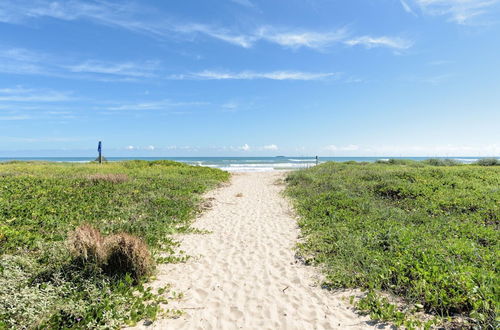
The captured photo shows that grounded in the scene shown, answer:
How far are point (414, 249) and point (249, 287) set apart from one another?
4.23 metres

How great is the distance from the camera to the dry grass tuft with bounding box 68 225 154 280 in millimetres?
5754

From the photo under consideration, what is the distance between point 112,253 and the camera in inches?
229

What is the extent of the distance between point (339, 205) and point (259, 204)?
4.88 m

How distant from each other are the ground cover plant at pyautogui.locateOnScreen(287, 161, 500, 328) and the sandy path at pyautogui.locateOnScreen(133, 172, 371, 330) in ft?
1.94

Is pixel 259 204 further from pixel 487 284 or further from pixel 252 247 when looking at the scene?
pixel 487 284

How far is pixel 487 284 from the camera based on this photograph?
4719 millimetres

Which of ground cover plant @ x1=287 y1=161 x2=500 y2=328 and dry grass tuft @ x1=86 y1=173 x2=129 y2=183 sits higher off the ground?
dry grass tuft @ x1=86 y1=173 x2=129 y2=183

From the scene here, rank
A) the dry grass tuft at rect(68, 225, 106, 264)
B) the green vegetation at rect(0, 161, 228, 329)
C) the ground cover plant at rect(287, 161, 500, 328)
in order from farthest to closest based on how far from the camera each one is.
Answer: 1. the dry grass tuft at rect(68, 225, 106, 264)
2. the ground cover plant at rect(287, 161, 500, 328)
3. the green vegetation at rect(0, 161, 228, 329)

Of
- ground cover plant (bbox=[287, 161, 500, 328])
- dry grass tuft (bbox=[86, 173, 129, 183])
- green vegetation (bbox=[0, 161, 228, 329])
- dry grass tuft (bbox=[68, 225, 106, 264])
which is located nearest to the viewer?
green vegetation (bbox=[0, 161, 228, 329])

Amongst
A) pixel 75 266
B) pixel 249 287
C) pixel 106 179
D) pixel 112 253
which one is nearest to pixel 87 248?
pixel 75 266

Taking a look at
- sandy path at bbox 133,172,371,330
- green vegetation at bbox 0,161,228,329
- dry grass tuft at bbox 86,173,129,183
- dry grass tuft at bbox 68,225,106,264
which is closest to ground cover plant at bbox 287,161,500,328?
sandy path at bbox 133,172,371,330

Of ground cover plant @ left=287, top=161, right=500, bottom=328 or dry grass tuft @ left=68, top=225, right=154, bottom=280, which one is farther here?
dry grass tuft @ left=68, top=225, right=154, bottom=280

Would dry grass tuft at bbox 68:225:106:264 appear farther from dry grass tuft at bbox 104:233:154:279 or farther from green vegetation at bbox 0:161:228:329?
dry grass tuft at bbox 104:233:154:279

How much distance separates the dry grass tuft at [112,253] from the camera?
18.9 ft
